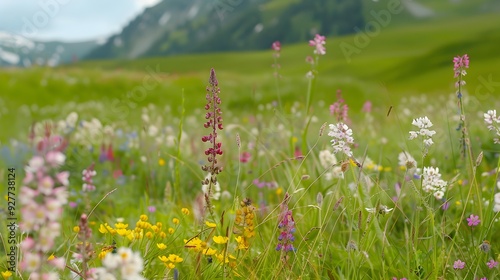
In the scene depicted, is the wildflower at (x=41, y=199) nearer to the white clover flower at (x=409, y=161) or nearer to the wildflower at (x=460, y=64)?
the white clover flower at (x=409, y=161)

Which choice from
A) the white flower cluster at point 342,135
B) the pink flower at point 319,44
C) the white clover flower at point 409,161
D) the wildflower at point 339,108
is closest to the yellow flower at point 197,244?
the white flower cluster at point 342,135

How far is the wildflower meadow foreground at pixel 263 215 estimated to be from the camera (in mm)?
1659

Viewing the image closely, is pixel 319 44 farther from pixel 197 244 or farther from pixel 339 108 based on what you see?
pixel 197 244

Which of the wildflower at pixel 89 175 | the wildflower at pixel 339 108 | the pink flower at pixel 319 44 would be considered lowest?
the wildflower at pixel 89 175

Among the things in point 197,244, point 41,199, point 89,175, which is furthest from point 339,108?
point 41,199

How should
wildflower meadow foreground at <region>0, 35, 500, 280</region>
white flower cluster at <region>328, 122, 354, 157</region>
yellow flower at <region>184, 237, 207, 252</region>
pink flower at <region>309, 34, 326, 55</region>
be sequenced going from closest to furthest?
1. wildflower meadow foreground at <region>0, 35, 500, 280</region>
2. white flower cluster at <region>328, 122, 354, 157</region>
3. yellow flower at <region>184, 237, 207, 252</region>
4. pink flower at <region>309, 34, 326, 55</region>

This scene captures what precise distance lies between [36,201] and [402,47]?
117 meters

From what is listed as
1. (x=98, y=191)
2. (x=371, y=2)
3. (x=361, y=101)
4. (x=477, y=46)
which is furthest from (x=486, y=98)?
(x=371, y=2)

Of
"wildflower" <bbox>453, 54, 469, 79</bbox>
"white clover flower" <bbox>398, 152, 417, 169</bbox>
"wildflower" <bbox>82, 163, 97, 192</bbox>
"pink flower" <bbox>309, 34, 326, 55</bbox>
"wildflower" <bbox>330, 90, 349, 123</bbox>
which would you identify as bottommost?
"wildflower" <bbox>82, 163, 97, 192</bbox>

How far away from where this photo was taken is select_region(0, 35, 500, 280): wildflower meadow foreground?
1.66 m

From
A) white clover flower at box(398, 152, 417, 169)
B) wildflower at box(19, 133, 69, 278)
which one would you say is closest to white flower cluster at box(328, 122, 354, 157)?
white clover flower at box(398, 152, 417, 169)

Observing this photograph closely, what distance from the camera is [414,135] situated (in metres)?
2.44

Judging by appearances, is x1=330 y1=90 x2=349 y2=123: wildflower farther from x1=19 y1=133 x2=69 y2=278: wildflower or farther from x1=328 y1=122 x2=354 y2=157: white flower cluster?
x1=19 y1=133 x2=69 y2=278: wildflower

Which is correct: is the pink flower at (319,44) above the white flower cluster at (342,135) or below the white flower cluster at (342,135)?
above
